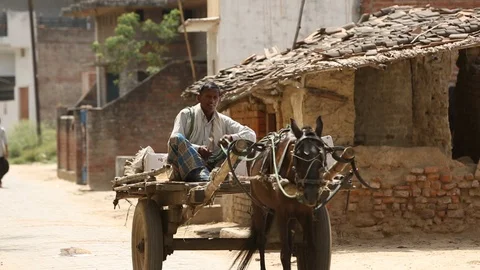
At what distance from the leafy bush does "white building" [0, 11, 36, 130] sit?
3304 mm

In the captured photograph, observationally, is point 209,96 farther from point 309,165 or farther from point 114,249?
point 114,249

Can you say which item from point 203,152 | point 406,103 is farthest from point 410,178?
point 203,152

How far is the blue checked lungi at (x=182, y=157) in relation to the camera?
9.38 metres

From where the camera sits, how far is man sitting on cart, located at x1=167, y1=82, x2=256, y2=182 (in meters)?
9.39

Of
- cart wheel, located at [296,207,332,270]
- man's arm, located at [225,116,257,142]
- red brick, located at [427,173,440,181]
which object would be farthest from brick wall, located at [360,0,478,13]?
cart wheel, located at [296,207,332,270]

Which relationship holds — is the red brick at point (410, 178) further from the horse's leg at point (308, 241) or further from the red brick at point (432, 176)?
the horse's leg at point (308, 241)

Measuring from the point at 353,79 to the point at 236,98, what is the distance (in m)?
1.72

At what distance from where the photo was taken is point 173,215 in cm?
959

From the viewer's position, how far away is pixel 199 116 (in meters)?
10.0

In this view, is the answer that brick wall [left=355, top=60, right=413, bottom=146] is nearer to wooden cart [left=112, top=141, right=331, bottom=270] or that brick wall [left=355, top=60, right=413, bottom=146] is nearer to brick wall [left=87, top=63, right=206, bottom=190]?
wooden cart [left=112, top=141, right=331, bottom=270]

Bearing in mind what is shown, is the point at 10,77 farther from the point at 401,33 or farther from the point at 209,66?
the point at 401,33

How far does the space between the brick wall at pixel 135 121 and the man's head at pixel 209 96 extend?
16616mm

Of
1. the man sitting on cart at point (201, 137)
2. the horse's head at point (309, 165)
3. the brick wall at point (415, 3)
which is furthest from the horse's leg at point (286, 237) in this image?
the brick wall at point (415, 3)

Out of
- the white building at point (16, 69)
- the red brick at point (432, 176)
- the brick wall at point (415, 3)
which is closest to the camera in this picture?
the red brick at point (432, 176)
